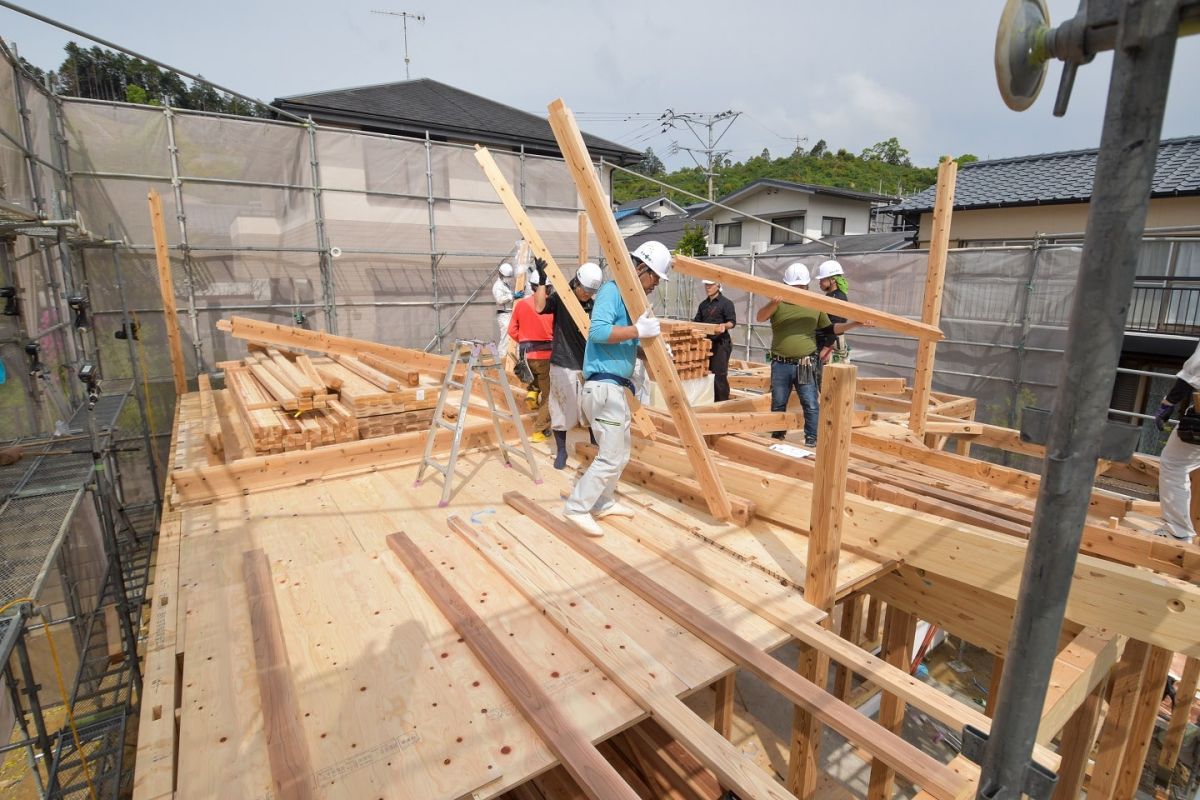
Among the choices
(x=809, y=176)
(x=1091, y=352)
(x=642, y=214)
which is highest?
(x=809, y=176)

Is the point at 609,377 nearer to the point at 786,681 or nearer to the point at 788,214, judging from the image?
the point at 786,681

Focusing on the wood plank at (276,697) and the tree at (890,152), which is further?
the tree at (890,152)

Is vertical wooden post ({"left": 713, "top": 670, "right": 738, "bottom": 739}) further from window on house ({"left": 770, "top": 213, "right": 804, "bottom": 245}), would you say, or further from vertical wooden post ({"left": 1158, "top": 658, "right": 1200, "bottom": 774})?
window on house ({"left": 770, "top": 213, "right": 804, "bottom": 245})

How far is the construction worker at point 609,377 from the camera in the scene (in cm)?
383

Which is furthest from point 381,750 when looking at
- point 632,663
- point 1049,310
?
point 1049,310

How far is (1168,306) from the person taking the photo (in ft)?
35.3

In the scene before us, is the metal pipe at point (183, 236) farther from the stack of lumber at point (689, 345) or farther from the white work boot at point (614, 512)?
the white work boot at point (614, 512)

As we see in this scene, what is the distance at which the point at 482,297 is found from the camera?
44.5ft

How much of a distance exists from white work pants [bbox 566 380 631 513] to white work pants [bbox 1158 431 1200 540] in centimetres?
390

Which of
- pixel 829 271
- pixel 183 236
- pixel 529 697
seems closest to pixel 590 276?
pixel 829 271

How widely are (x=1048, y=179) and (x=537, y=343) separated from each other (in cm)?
1553

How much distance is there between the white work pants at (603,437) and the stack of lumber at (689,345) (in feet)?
13.2

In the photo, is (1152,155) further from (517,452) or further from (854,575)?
(517,452)

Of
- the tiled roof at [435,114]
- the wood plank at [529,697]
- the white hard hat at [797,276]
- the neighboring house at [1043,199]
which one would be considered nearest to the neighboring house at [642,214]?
the tiled roof at [435,114]
